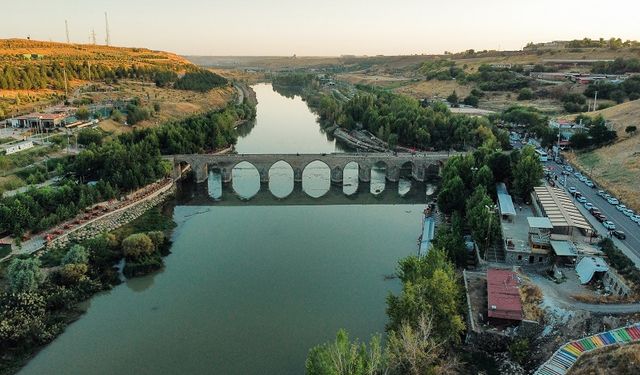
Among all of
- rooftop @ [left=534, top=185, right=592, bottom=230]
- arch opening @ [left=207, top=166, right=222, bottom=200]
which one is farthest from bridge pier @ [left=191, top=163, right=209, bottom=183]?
rooftop @ [left=534, top=185, right=592, bottom=230]

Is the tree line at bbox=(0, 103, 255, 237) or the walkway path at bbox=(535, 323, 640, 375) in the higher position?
the tree line at bbox=(0, 103, 255, 237)

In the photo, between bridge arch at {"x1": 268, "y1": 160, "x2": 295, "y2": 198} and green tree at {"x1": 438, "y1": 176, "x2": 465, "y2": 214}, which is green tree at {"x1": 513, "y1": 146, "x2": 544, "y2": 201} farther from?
bridge arch at {"x1": 268, "y1": 160, "x2": 295, "y2": 198}

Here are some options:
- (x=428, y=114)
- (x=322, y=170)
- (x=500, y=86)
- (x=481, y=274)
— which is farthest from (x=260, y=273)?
(x=500, y=86)

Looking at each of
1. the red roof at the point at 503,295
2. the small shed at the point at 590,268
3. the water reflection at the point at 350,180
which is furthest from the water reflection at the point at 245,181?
the small shed at the point at 590,268

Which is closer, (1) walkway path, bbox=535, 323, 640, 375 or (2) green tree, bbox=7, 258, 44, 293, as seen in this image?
(1) walkway path, bbox=535, 323, 640, 375

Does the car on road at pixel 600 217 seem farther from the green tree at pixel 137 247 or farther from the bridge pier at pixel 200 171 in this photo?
the bridge pier at pixel 200 171

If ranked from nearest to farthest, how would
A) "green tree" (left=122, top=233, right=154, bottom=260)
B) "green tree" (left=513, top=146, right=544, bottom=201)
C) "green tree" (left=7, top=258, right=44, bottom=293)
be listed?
"green tree" (left=7, top=258, right=44, bottom=293) → "green tree" (left=122, top=233, right=154, bottom=260) → "green tree" (left=513, top=146, right=544, bottom=201)

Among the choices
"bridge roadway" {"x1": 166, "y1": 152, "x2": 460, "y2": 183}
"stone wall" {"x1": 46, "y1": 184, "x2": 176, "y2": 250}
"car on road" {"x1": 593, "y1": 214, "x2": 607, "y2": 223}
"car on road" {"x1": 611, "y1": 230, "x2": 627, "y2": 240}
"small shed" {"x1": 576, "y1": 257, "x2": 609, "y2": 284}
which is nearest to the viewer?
"small shed" {"x1": 576, "y1": 257, "x2": 609, "y2": 284}
